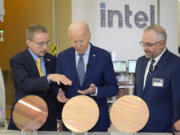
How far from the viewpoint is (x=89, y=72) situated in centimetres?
241

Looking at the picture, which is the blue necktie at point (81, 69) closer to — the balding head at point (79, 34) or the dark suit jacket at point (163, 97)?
the balding head at point (79, 34)

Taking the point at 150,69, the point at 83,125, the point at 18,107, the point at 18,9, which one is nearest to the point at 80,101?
the point at 83,125

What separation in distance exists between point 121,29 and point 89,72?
624 centimetres

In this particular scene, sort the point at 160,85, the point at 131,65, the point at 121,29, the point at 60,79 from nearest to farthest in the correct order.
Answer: the point at 60,79
the point at 160,85
the point at 131,65
the point at 121,29

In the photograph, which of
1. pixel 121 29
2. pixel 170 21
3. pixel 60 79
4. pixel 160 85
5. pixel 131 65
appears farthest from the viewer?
pixel 170 21

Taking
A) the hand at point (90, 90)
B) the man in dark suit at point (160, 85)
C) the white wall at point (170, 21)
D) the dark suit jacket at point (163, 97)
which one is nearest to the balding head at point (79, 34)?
the hand at point (90, 90)

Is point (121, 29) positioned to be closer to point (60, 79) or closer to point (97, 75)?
point (97, 75)

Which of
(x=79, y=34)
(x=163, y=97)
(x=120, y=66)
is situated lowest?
(x=120, y=66)

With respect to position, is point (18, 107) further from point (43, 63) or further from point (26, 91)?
point (43, 63)

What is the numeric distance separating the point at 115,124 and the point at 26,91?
0.92 meters

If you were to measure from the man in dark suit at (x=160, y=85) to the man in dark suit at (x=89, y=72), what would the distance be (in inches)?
11.7

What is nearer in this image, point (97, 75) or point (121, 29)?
point (97, 75)

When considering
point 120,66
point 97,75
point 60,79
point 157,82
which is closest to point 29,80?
point 60,79

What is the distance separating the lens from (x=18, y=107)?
5.92ft
